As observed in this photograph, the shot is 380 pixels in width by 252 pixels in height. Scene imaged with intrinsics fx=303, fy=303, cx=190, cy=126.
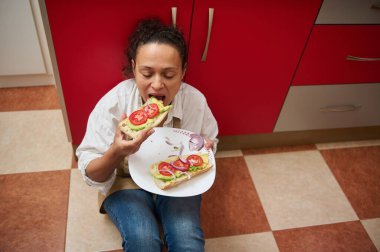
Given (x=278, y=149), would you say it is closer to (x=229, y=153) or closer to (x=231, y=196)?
(x=229, y=153)

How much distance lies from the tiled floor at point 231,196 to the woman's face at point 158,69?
2.01 ft

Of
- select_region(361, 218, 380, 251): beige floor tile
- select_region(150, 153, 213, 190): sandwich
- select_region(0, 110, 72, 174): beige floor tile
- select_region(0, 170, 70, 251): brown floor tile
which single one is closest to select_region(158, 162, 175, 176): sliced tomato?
select_region(150, 153, 213, 190): sandwich

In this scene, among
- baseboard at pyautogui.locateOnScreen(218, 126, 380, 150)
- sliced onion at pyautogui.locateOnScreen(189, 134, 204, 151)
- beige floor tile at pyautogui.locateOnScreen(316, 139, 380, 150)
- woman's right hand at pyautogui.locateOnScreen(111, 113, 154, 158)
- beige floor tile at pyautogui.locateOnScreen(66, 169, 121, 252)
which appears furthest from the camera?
beige floor tile at pyautogui.locateOnScreen(316, 139, 380, 150)

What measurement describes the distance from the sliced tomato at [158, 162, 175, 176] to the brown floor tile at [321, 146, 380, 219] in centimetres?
96

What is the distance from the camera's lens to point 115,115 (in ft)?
3.20

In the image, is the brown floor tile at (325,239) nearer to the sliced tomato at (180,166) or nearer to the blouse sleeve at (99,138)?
the sliced tomato at (180,166)

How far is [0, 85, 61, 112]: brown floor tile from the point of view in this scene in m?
1.57

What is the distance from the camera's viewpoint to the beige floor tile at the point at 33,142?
4.39 feet

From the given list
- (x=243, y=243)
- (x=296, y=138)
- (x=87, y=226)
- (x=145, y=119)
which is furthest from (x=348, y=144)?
(x=87, y=226)

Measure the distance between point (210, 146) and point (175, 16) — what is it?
0.45 meters

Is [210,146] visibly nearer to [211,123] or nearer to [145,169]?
[211,123]

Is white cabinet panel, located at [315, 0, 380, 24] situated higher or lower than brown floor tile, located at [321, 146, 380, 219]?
higher

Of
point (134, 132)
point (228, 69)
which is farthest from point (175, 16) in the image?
point (134, 132)

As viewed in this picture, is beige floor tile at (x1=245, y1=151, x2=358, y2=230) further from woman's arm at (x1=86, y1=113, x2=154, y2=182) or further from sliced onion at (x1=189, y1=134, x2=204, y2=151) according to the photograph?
woman's arm at (x1=86, y1=113, x2=154, y2=182)
